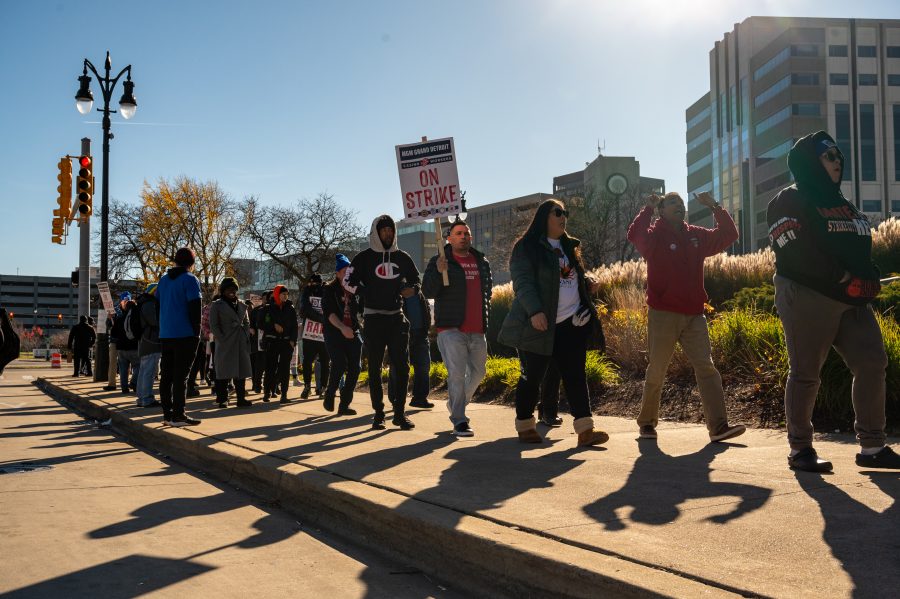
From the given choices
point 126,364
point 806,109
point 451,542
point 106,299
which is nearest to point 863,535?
point 451,542

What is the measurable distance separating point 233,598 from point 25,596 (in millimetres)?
840

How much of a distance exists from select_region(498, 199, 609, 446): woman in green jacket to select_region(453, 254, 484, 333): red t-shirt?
1.00 metres

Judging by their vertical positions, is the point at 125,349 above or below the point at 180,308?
below

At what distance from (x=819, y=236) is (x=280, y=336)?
9.16 meters

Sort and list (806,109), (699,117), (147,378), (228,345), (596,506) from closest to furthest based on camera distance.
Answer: (596,506), (147,378), (228,345), (806,109), (699,117)

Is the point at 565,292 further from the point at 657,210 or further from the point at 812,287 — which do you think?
the point at 812,287

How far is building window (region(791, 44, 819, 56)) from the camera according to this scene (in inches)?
3361

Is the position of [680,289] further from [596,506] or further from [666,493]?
[596,506]

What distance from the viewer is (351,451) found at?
6.80 meters

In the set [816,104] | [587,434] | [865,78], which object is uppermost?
[865,78]

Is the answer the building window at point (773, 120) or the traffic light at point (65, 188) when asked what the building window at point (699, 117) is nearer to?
the building window at point (773, 120)

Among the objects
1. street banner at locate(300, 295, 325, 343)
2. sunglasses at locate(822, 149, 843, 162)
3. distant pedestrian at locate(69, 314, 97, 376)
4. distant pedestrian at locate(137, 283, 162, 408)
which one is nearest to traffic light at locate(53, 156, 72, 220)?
distant pedestrian at locate(69, 314, 97, 376)

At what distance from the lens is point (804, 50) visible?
Result: 85.8 m

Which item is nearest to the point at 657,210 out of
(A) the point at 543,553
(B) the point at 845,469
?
(B) the point at 845,469
